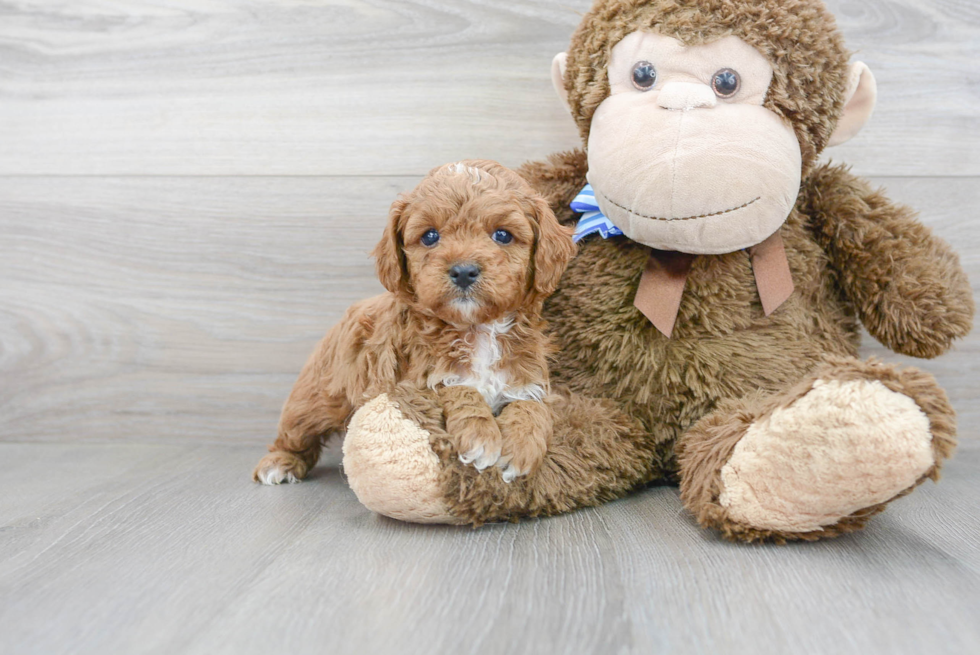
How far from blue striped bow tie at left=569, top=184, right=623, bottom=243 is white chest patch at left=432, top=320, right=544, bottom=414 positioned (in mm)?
261

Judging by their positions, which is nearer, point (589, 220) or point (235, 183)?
point (589, 220)

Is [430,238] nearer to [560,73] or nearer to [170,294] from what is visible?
[560,73]

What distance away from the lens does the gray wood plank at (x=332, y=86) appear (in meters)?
1.56

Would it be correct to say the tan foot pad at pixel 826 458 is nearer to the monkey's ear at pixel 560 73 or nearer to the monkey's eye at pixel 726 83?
the monkey's eye at pixel 726 83

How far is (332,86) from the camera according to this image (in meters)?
1.65

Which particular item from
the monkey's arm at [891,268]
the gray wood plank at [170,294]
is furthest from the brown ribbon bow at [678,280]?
the gray wood plank at [170,294]

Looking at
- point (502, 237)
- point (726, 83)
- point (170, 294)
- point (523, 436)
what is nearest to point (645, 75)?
point (726, 83)

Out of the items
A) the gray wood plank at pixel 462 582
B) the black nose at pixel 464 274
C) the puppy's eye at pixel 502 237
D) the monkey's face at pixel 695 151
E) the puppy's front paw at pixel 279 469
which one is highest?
the monkey's face at pixel 695 151

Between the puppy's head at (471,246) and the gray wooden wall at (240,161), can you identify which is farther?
the gray wooden wall at (240,161)

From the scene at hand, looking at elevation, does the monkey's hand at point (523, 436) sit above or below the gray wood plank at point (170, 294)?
above

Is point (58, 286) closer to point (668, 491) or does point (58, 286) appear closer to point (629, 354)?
point (629, 354)

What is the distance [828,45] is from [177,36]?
133 centimetres

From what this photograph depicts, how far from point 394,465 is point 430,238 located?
326 mm

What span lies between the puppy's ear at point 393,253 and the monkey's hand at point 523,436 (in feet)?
0.84
